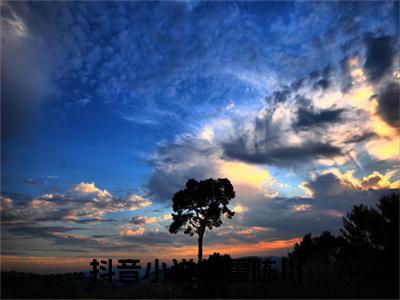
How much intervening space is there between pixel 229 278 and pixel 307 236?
1165 inches

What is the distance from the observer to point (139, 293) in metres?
13.6

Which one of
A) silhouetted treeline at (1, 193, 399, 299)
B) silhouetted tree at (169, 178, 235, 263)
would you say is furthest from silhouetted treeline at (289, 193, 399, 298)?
silhouetted tree at (169, 178, 235, 263)

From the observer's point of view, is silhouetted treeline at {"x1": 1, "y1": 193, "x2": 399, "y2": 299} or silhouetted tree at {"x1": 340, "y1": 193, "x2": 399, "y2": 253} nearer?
silhouetted treeline at {"x1": 1, "y1": 193, "x2": 399, "y2": 299}

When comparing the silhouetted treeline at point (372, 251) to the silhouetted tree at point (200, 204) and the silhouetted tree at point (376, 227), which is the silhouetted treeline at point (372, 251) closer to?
the silhouetted tree at point (376, 227)

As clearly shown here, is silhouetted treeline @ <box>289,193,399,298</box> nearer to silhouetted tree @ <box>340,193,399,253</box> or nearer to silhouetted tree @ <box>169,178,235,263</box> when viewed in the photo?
silhouetted tree @ <box>340,193,399,253</box>

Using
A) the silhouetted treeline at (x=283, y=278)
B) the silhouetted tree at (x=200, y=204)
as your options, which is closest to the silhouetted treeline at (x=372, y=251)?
the silhouetted treeline at (x=283, y=278)

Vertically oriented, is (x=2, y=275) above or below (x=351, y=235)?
below

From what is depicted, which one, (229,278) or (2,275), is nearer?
(2,275)

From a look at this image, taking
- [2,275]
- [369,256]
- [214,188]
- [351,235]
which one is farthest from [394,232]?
[214,188]

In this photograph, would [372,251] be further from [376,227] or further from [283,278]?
[283,278]

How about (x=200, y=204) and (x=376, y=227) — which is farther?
(x=200, y=204)

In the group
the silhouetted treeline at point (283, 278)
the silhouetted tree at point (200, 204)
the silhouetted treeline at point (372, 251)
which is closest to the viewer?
the silhouetted treeline at point (283, 278)

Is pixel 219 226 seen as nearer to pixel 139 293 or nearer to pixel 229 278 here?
pixel 229 278

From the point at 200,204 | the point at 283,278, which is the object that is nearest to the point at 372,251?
the point at 283,278
